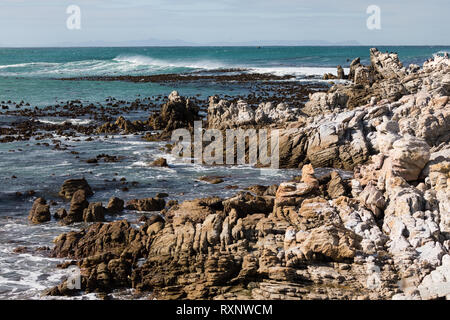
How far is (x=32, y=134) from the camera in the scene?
1681 inches

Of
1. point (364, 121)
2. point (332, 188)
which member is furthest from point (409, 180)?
point (364, 121)

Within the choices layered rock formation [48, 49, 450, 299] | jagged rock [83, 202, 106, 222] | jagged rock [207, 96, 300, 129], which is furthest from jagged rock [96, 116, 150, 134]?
jagged rock [83, 202, 106, 222]

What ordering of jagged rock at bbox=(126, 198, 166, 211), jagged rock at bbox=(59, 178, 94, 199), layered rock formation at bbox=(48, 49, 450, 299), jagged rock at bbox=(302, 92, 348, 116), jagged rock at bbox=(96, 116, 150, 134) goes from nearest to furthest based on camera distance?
layered rock formation at bbox=(48, 49, 450, 299), jagged rock at bbox=(126, 198, 166, 211), jagged rock at bbox=(59, 178, 94, 199), jagged rock at bbox=(302, 92, 348, 116), jagged rock at bbox=(96, 116, 150, 134)

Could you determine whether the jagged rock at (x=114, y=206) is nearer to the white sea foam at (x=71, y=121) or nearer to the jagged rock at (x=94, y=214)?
the jagged rock at (x=94, y=214)

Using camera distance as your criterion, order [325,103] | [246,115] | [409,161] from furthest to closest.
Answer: [325,103] → [246,115] → [409,161]

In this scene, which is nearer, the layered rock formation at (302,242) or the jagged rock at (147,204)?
the layered rock formation at (302,242)

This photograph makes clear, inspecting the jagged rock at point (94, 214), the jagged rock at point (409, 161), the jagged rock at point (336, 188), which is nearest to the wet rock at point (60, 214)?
the jagged rock at point (94, 214)

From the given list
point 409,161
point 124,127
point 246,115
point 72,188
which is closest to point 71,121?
point 124,127

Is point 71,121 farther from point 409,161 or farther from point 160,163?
point 409,161

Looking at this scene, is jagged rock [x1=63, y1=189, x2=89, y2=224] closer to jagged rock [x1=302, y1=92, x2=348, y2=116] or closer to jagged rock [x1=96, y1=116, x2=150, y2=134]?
jagged rock [x1=302, y1=92, x2=348, y2=116]

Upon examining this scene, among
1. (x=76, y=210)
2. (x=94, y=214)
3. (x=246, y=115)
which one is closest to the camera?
(x=94, y=214)

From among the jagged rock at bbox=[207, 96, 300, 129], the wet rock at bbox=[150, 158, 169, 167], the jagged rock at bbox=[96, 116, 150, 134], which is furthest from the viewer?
the jagged rock at bbox=[96, 116, 150, 134]

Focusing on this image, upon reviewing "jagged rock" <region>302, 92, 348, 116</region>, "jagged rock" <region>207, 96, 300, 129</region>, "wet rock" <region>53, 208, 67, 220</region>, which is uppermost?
"jagged rock" <region>302, 92, 348, 116</region>

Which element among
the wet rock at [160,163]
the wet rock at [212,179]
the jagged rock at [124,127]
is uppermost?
the jagged rock at [124,127]
